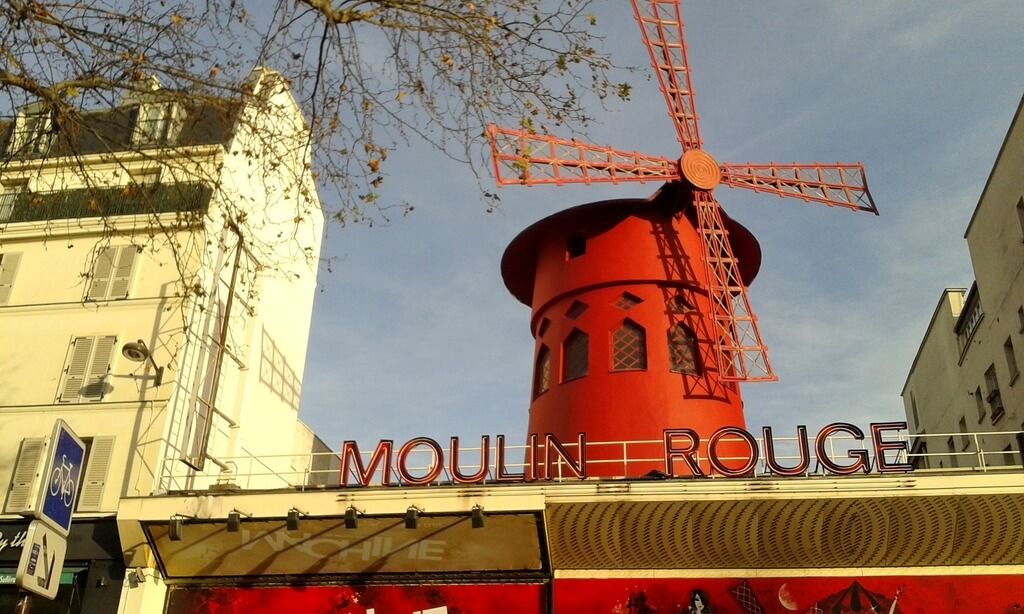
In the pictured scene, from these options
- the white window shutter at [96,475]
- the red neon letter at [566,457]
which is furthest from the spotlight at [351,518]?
the white window shutter at [96,475]

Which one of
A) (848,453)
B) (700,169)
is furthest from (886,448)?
(700,169)

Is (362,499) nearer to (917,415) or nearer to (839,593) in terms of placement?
(839,593)

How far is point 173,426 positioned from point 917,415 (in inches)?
594

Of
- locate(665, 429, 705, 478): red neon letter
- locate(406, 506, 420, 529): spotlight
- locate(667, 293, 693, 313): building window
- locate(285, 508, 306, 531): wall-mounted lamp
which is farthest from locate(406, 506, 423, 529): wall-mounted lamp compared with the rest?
locate(667, 293, 693, 313): building window

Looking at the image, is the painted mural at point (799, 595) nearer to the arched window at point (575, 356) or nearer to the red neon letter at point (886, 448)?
Answer: the red neon letter at point (886, 448)

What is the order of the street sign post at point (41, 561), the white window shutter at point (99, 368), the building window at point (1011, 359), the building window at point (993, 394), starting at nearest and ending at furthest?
the street sign post at point (41, 561) → the white window shutter at point (99, 368) → the building window at point (1011, 359) → the building window at point (993, 394)

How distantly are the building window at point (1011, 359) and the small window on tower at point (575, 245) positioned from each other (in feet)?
19.8

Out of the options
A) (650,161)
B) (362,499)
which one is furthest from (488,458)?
(650,161)

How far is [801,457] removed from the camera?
31.0 feet

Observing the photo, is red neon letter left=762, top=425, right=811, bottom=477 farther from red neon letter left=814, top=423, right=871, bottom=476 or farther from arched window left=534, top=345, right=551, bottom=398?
arched window left=534, top=345, right=551, bottom=398

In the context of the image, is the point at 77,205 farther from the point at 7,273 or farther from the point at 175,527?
the point at 175,527

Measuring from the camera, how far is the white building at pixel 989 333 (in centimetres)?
1303

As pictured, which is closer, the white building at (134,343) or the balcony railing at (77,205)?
the white building at (134,343)

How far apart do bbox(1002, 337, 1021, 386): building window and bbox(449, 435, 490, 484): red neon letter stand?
7.81 m
